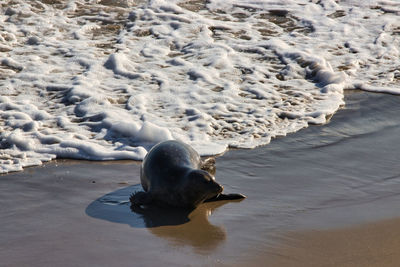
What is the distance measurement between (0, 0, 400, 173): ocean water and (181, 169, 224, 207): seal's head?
141cm

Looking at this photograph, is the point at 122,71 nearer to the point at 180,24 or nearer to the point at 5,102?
the point at 5,102

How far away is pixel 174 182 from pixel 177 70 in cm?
387

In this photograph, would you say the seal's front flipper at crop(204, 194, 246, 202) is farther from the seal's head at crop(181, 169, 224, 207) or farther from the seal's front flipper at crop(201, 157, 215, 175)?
the seal's front flipper at crop(201, 157, 215, 175)

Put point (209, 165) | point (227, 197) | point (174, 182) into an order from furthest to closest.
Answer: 1. point (209, 165)
2. point (227, 197)
3. point (174, 182)

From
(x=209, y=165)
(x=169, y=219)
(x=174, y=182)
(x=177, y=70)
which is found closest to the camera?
(x=169, y=219)

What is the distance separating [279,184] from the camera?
201 inches

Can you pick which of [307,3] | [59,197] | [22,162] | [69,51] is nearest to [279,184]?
[59,197]

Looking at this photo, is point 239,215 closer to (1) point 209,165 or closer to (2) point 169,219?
(2) point 169,219

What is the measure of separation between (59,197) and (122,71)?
3539 mm

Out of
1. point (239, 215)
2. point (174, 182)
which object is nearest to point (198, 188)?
point (174, 182)

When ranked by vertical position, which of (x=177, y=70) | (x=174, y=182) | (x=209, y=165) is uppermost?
(x=174, y=182)

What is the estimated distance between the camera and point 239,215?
14.6ft

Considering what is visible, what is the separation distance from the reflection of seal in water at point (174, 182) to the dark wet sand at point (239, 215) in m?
0.11

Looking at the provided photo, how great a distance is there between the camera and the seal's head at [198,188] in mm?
4402
